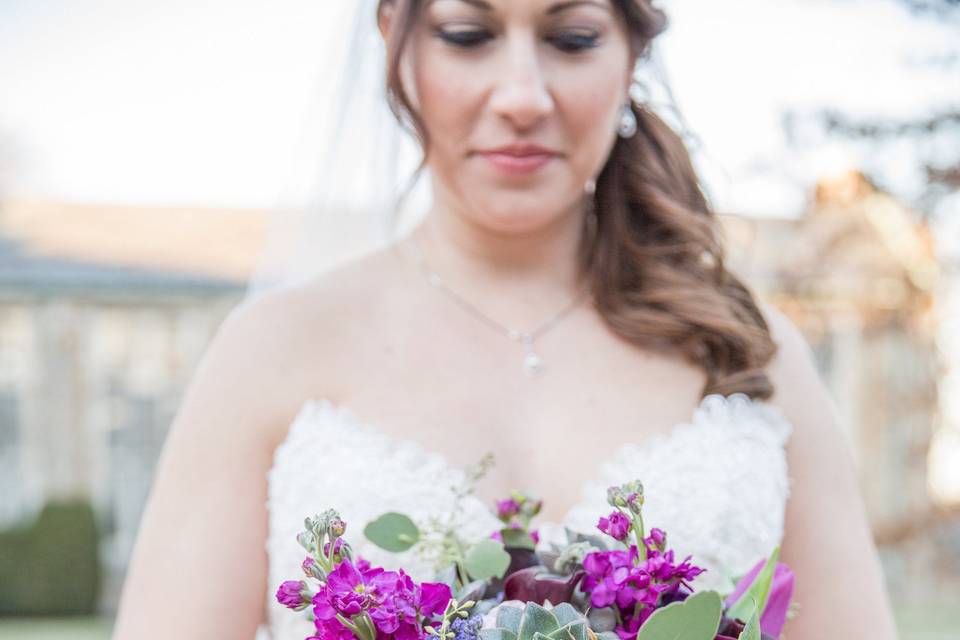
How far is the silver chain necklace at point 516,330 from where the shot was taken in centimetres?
235

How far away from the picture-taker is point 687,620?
3.62 feet

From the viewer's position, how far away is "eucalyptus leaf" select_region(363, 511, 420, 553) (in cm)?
146

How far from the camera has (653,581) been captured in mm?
1218

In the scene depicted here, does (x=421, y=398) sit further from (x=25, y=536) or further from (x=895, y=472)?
(x=895, y=472)

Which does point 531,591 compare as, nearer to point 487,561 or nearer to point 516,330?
point 487,561

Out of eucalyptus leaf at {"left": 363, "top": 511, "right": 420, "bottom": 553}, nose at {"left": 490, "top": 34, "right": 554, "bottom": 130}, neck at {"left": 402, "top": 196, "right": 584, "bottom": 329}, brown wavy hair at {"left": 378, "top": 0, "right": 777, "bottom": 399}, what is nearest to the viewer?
eucalyptus leaf at {"left": 363, "top": 511, "right": 420, "bottom": 553}

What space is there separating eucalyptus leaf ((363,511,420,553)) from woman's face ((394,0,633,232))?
85 centimetres

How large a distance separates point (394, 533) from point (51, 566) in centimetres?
1618

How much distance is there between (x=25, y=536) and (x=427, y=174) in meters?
15.2

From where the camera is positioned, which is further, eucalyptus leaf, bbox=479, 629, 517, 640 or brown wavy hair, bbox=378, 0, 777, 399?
brown wavy hair, bbox=378, 0, 777, 399

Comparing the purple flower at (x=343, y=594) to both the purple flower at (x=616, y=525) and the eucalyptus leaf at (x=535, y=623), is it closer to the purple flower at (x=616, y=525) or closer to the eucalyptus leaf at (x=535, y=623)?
the eucalyptus leaf at (x=535, y=623)

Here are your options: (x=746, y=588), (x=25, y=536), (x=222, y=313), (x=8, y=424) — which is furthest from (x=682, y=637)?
(x=8, y=424)

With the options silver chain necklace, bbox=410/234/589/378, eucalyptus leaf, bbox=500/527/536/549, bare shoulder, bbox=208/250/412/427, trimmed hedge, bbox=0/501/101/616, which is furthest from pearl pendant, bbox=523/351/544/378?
trimmed hedge, bbox=0/501/101/616

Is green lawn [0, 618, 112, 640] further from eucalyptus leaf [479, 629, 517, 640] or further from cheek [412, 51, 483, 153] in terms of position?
eucalyptus leaf [479, 629, 517, 640]
